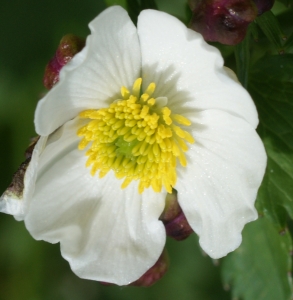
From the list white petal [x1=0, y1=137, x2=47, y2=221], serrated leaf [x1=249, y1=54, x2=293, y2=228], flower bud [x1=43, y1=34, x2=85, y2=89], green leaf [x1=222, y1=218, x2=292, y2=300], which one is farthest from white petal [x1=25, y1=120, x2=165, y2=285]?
green leaf [x1=222, y1=218, x2=292, y2=300]

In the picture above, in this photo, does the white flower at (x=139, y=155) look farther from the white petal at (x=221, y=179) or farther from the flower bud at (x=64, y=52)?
the flower bud at (x=64, y=52)

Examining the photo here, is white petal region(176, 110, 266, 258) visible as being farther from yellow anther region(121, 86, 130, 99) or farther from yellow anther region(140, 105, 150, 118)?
yellow anther region(121, 86, 130, 99)

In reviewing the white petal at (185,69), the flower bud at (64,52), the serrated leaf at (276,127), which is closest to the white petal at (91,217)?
the flower bud at (64,52)

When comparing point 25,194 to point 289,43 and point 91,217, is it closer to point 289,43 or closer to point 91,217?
point 91,217

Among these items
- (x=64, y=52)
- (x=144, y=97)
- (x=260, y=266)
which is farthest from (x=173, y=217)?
(x=260, y=266)

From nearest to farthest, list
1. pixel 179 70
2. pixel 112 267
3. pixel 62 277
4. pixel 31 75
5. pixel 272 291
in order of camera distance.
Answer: pixel 179 70
pixel 112 267
pixel 272 291
pixel 31 75
pixel 62 277

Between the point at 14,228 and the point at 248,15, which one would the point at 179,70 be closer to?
the point at 248,15

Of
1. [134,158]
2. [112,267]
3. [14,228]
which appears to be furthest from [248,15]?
[14,228]
